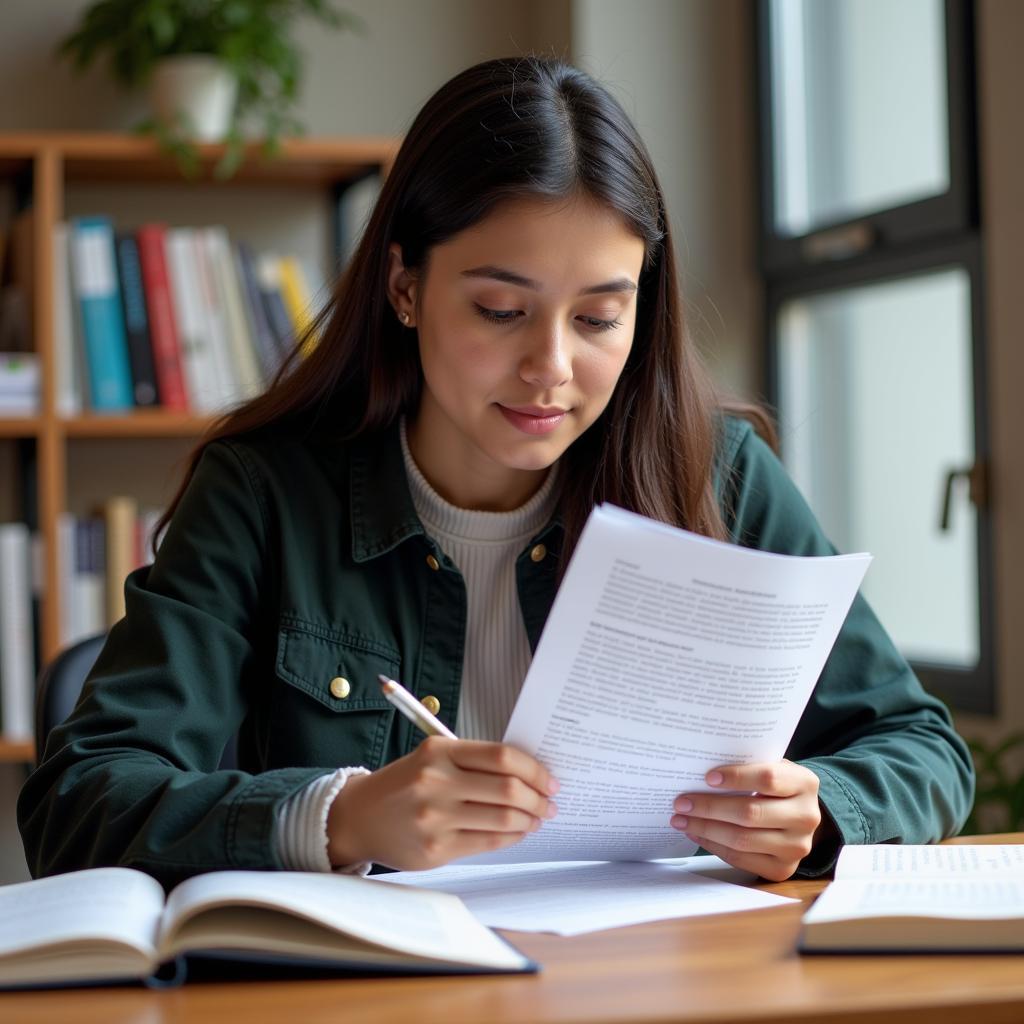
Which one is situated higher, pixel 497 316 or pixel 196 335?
pixel 196 335

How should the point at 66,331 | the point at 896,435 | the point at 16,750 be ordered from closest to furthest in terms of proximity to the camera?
the point at 16,750
the point at 66,331
the point at 896,435

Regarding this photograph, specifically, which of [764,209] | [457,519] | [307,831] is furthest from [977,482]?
[307,831]

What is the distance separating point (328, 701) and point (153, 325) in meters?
1.41

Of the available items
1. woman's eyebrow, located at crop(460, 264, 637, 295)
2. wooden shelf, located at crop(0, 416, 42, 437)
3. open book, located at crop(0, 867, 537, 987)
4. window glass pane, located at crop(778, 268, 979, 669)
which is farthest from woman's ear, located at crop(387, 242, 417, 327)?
wooden shelf, located at crop(0, 416, 42, 437)

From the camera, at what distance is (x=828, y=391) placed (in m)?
2.82

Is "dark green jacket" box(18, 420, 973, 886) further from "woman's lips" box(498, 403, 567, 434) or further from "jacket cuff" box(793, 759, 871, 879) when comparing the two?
"woman's lips" box(498, 403, 567, 434)

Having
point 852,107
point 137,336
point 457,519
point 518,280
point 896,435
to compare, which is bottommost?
point 457,519

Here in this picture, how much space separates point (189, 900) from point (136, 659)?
0.42 meters

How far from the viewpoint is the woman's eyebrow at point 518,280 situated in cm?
125

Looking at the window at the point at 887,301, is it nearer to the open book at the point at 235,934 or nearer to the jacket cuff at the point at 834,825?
the jacket cuff at the point at 834,825

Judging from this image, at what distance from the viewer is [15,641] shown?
250 cm

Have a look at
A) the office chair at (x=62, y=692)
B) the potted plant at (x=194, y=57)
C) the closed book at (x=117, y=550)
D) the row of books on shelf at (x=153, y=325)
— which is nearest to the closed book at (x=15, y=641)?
the closed book at (x=117, y=550)

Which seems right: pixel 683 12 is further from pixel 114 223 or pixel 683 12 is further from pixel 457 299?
pixel 457 299

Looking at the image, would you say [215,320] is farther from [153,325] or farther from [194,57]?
[194,57]
